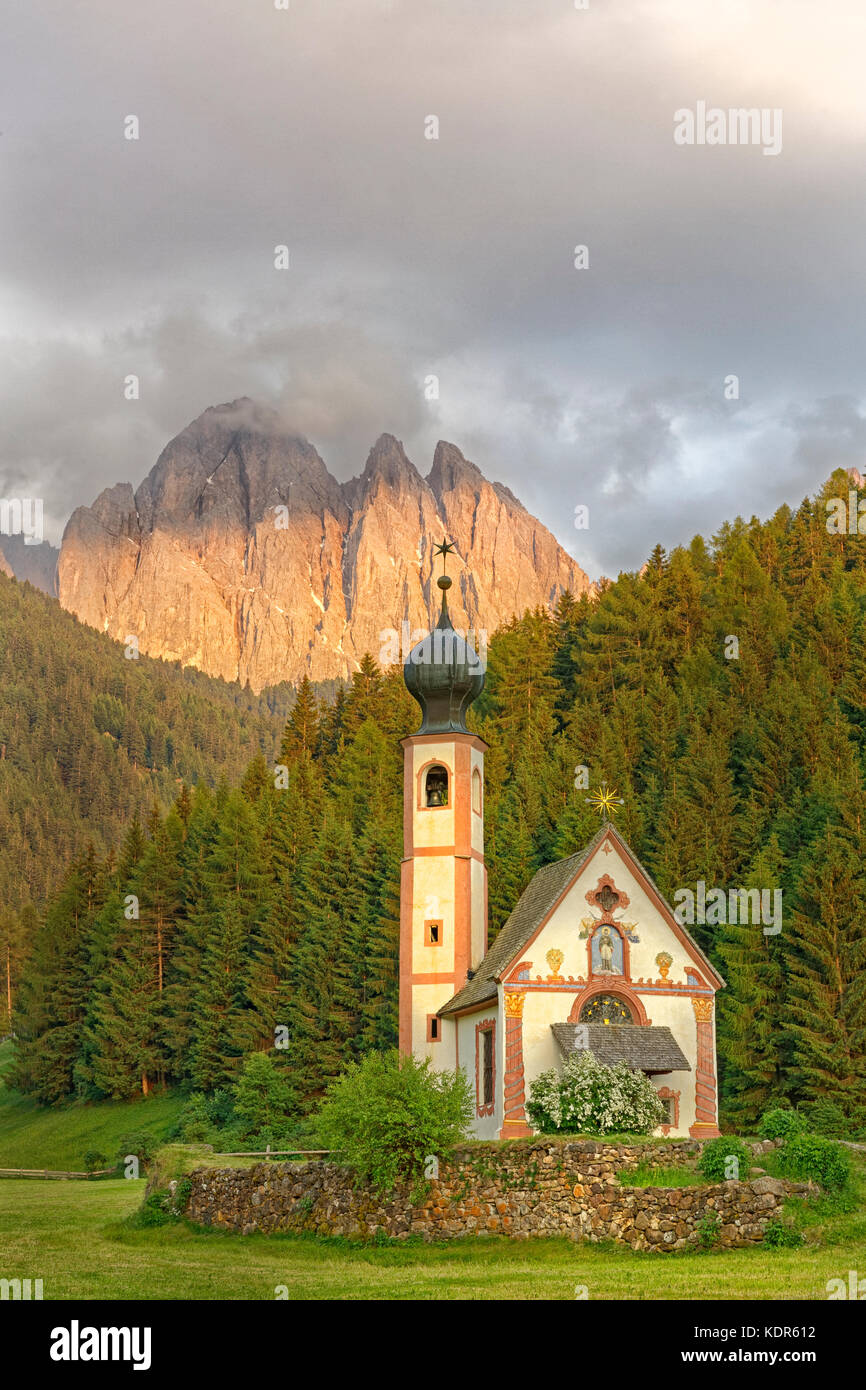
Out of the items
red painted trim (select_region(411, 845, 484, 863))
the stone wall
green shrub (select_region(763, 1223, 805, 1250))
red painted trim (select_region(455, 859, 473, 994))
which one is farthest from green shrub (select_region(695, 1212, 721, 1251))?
red painted trim (select_region(411, 845, 484, 863))

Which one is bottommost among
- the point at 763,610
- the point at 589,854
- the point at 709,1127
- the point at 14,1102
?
the point at 14,1102

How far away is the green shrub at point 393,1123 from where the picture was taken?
32.1 m

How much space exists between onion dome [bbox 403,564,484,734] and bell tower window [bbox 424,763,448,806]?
117 cm

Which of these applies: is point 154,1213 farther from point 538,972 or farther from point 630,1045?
point 630,1045

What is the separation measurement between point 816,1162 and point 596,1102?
977 cm

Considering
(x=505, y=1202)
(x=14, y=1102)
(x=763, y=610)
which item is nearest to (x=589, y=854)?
(x=505, y=1202)

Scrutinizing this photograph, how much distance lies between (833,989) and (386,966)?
66.4 feet

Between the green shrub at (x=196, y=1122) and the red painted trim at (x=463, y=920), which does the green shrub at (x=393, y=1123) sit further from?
the green shrub at (x=196, y=1122)

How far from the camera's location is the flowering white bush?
3688 centimetres

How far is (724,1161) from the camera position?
28469 millimetres

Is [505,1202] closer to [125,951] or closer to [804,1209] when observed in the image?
[804,1209]

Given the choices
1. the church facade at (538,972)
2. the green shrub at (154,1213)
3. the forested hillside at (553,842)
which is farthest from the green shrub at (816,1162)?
the forested hillside at (553,842)

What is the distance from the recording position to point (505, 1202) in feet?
101

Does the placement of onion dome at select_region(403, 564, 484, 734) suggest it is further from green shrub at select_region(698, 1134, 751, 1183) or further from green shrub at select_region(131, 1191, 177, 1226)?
green shrub at select_region(698, 1134, 751, 1183)
